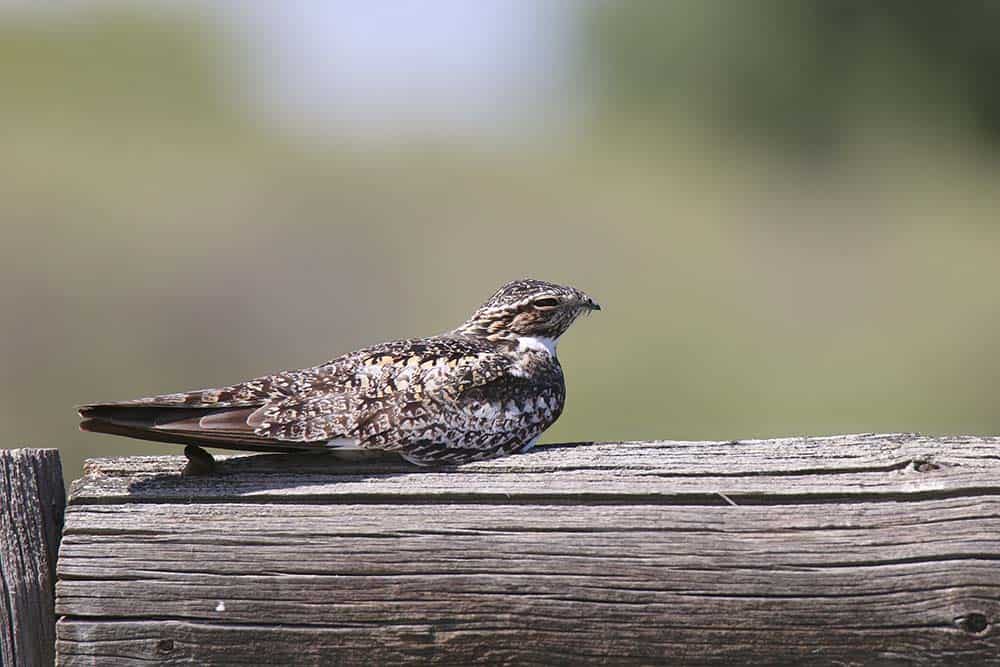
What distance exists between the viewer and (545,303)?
4.06 meters

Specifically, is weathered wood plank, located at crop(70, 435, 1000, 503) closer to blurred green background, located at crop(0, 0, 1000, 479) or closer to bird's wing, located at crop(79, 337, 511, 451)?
bird's wing, located at crop(79, 337, 511, 451)

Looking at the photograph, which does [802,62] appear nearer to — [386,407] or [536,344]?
[536,344]

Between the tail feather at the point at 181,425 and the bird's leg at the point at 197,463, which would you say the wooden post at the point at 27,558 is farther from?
the bird's leg at the point at 197,463

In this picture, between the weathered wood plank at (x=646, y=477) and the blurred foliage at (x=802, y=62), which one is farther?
the blurred foliage at (x=802, y=62)

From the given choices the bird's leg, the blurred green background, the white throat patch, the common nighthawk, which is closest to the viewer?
the bird's leg

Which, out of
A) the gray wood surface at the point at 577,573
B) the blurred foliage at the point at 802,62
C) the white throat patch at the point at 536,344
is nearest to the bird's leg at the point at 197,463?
the gray wood surface at the point at 577,573

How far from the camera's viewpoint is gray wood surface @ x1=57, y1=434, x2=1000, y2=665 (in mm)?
2727

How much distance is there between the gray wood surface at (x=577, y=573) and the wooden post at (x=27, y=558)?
98 mm

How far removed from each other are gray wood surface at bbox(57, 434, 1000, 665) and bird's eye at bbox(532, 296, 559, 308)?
1.24 meters

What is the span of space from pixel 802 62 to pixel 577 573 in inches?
838

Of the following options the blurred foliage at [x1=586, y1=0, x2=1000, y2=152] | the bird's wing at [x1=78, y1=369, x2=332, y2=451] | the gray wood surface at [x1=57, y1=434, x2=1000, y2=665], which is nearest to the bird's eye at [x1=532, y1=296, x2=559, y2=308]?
the bird's wing at [x1=78, y1=369, x2=332, y2=451]

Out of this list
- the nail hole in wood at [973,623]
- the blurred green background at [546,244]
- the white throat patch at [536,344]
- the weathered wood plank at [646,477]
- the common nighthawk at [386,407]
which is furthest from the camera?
the blurred green background at [546,244]

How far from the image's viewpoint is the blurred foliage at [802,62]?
21.3m

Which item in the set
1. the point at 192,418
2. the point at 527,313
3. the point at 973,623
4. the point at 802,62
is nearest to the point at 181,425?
the point at 192,418
